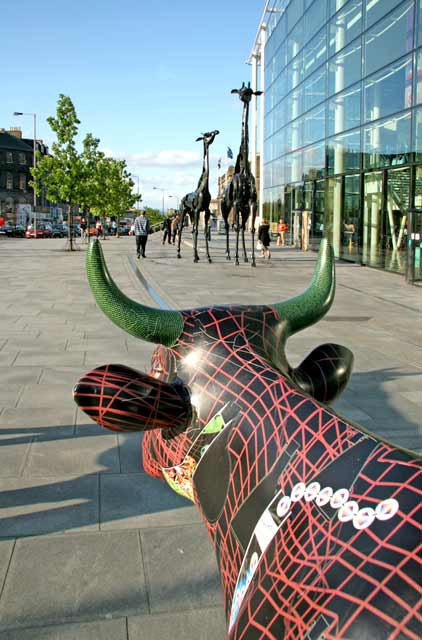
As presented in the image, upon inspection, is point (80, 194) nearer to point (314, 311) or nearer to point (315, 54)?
point (315, 54)

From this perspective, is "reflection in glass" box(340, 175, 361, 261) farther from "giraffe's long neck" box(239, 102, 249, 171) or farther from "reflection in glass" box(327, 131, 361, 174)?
"giraffe's long neck" box(239, 102, 249, 171)

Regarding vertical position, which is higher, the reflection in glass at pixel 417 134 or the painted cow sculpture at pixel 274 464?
the reflection in glass at pixel 417 134

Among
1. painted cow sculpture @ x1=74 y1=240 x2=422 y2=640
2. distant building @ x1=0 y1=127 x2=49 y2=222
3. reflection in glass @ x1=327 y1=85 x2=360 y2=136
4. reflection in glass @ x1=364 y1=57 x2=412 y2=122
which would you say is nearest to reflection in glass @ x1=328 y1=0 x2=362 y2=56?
reflection in glass @ x1=327 y1=85 x2=360 y2=136

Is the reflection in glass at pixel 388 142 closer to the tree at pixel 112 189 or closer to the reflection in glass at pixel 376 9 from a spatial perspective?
the reflection in glass at pixel 376 9

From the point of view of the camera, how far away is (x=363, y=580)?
134cm

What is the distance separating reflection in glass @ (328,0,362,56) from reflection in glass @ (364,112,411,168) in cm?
381

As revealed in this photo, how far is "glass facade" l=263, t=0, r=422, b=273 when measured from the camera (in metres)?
18.5

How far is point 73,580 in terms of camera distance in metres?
2.89

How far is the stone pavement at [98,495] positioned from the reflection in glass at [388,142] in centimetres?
979

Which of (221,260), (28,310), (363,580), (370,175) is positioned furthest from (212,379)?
(221,260)

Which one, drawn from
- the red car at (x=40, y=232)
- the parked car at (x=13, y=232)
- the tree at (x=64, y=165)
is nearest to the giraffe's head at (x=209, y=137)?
the tree at (x=64, y=165)

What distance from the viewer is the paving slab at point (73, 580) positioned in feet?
8.69

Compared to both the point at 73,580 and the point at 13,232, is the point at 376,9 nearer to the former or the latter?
the point at 73,580

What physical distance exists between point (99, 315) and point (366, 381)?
17.7 feet
